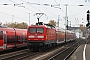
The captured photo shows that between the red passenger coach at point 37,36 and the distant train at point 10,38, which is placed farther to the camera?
the red passenger coach at point 37,36

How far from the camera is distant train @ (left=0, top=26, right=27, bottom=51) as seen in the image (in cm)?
2635

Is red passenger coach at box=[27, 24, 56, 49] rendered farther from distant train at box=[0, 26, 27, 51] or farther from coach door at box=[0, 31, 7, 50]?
coach door at box=[0, 31, 7, 50]

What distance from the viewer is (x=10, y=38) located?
2936 centimetres

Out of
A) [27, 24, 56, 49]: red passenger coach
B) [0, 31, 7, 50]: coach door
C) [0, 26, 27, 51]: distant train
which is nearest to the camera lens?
[0, 31, 7, 50]: coach door

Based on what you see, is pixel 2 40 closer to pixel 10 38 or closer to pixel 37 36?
pixel 10 38

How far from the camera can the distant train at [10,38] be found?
26.3 meters

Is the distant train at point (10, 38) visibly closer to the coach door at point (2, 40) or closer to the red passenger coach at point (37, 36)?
the coach door at point (2, 40)

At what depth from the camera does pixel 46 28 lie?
99.3 feet

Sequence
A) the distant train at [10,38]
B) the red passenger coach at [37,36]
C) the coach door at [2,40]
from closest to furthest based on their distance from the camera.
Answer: the coach door at [2,40], the distant train at [10,38], the red passenger coach at [37,36]

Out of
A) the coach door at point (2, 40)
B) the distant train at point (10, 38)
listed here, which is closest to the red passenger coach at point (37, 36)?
the distant train at point (10, 38)

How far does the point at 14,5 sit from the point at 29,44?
682 cm

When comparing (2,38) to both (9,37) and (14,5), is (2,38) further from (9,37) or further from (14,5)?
(14,5)

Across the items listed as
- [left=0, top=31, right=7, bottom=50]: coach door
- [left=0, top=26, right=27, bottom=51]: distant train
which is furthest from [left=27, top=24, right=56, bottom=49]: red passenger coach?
[left=0, top=31, right=7, bottom=50]: coach door

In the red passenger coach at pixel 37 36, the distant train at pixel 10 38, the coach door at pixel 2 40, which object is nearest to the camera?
the coach door at pixel 2 40
